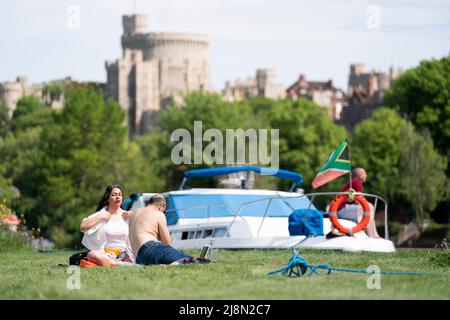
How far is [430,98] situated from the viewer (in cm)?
8944

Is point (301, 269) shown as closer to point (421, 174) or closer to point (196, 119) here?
point (421, 174)

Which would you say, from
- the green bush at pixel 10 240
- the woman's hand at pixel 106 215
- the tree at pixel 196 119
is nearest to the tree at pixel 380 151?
the tree at pixel 196 119

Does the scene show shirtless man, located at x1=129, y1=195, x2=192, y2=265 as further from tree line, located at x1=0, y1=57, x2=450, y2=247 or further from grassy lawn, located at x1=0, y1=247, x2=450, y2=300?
tree line, located at x1=0, y1=57, x2=450, y2=247

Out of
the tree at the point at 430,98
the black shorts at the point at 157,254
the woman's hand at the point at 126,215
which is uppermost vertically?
the woman's hand at the point at 126,215

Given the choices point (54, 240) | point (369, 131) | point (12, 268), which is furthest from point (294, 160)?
point (12, 268)

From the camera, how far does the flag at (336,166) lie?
3122 centimetres

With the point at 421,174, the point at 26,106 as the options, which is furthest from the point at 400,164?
the point at 26,106

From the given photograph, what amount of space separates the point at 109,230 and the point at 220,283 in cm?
416

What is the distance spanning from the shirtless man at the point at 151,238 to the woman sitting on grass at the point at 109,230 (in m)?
0.35

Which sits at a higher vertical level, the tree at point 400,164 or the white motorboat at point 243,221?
the white motorboat at point 243,221

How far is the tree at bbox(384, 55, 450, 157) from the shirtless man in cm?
6589

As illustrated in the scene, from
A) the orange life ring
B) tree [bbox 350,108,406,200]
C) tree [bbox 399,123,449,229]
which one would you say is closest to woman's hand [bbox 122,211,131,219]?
the orange life ring

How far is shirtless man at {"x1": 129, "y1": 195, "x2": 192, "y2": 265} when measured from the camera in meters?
20.5

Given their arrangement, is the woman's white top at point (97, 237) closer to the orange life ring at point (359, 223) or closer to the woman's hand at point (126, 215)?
the woman's hand at point (126, 215)
